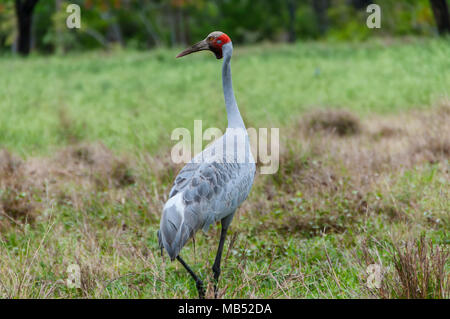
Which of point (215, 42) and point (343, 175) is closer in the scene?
point (215, 42)

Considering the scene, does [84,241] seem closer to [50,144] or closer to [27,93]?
[50,144]

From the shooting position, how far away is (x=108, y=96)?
13.4 meters

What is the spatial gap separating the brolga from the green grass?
80.7 inches

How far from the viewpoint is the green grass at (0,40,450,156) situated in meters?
9.30

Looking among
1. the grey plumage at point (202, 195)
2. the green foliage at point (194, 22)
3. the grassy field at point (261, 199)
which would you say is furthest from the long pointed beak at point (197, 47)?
the green foliage at point (194, 22)

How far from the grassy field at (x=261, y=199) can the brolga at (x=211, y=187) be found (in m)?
0.34

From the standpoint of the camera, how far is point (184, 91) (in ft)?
45.9

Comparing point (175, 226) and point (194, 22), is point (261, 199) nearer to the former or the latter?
point (175, 226)

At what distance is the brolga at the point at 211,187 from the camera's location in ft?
11.9

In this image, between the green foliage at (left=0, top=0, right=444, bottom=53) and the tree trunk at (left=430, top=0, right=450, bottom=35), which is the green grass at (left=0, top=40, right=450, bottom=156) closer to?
the tree trunk at (left=430, top=0, right=450, bottom=35)

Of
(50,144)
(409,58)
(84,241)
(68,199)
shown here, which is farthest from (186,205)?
(409,58)

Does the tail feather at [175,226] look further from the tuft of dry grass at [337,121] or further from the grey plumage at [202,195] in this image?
the tuft of dry grass at [337,121]

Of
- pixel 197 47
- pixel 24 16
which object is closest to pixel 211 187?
pixel 197 47

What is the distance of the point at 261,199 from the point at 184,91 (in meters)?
8.79
